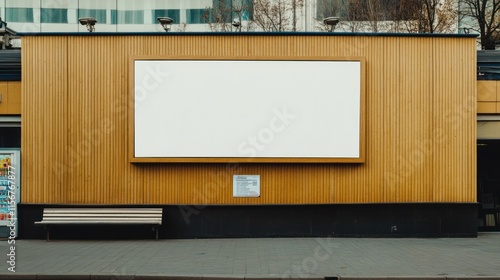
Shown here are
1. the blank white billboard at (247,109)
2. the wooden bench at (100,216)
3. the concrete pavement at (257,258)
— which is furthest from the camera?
the blank white billboard at (247,109)

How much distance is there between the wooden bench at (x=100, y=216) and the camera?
1457 cm

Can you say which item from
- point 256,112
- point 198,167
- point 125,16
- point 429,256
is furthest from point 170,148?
point 125,16

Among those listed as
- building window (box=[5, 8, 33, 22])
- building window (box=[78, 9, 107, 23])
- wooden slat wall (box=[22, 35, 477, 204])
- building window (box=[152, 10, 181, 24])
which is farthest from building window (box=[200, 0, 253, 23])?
building window (box=[5, 8, 33, 22])

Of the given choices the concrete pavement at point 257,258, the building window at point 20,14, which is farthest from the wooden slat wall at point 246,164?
the building window at point 20,14

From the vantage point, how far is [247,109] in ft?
49.3

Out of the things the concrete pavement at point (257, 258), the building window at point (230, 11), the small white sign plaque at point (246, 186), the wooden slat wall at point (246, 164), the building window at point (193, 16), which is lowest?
the concrete pavement at point (257, 258)

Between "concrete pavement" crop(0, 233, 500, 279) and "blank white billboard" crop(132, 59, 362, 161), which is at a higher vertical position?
"blank white billboard" crop(132, 59, 362, 161)

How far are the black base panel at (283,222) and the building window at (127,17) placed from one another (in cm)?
2583

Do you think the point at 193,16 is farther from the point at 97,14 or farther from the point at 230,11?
the point at 230,11

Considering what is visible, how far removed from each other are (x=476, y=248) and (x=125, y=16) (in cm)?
3084

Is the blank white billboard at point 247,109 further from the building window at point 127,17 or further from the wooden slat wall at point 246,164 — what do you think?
the building window at point 127,17

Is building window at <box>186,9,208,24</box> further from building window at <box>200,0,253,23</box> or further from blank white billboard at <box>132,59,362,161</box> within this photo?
blank white billboard at <box>132,59,362,161</box>

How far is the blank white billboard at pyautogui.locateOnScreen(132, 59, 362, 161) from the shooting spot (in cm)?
1495

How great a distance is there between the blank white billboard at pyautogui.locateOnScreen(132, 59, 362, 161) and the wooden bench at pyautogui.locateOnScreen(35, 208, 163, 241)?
4.75 feet
